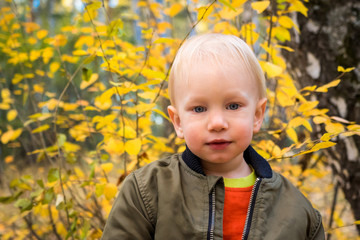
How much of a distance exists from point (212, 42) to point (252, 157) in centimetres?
50

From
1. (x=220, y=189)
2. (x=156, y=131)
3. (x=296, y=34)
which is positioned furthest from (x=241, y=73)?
(x=156, y=131)

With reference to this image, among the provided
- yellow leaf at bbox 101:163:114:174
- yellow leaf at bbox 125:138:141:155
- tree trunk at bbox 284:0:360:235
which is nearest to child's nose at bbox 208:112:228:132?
yellow leaf at bbox 125:138:141:155

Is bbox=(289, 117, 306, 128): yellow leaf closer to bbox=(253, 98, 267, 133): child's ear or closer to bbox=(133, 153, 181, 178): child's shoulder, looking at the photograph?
bbox=(253, 98, 267, 133): child's ear

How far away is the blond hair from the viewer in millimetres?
1103

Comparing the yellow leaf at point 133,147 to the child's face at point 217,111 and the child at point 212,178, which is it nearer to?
the child at point 212,178

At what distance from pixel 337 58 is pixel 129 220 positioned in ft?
5.76

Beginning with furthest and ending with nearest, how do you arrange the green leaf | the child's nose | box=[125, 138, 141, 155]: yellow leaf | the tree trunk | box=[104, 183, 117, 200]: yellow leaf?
the tree trunk → the green leaf → box=[104, 183, 117, 200]: yellow leaf → box=[125, 138, 141, 155]: yellow leaf → the child's nose

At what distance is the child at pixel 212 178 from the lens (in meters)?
1.09

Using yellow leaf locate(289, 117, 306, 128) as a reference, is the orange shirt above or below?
below

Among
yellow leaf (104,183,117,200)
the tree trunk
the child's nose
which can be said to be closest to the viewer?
the child's nose

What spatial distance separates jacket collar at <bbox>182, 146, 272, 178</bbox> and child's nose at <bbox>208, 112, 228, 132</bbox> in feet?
0.63

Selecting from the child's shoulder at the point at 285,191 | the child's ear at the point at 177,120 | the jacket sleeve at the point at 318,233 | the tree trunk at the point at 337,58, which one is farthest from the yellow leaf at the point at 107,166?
the tree trunk at the point at 337,58

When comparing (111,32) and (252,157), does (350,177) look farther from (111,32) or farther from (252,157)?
(111,32)

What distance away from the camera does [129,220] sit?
1.13m
